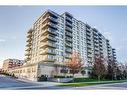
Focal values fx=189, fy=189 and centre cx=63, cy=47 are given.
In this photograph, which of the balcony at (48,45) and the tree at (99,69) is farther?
the tree at (99,69)

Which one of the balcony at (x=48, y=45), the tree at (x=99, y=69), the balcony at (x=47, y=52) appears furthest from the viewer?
the tree at (x=99, y=69)

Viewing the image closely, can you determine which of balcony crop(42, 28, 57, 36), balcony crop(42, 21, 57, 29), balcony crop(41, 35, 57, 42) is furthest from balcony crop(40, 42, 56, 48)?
balcony crop(42, 21, 57, 29)

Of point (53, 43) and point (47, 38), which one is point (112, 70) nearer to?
point (53, 43)

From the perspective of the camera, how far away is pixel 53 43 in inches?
1507

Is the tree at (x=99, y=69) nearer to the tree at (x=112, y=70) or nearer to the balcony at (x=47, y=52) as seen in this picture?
the tree at (x=112, y=70)

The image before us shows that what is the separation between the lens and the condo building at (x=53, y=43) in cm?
3475

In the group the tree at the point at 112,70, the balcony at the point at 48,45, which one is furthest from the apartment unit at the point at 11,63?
the tree at the point at 112,70

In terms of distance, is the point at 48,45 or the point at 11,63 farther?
the point at 11,63

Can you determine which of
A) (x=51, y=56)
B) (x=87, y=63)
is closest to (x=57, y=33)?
(x=51, y=56)

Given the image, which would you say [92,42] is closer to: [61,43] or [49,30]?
[61,43]

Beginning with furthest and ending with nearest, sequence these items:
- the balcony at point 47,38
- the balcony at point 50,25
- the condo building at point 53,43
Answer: the balcony at point 50,25 → the balcony at point 47,38 → the condo building at point 53,43

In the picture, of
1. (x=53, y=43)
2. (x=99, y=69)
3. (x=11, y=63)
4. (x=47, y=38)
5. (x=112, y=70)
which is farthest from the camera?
(x=11, y=63)

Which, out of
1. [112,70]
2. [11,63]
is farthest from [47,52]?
[11,63]

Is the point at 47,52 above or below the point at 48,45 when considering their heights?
below
